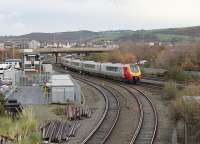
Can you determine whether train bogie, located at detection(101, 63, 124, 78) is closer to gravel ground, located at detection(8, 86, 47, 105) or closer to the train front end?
the train front end

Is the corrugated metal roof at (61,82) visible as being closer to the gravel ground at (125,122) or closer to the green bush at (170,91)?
the gravel ground at (125,122)

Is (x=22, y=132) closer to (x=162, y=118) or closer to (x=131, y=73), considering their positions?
(x=162, y=118)

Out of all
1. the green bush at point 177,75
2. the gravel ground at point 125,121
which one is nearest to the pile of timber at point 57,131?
the gravel ground at point 125,121

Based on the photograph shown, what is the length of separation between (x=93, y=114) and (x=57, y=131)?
8125 mm

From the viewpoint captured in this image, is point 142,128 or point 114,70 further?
point 114,70

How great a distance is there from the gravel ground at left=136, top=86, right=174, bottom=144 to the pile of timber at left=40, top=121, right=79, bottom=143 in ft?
15.5

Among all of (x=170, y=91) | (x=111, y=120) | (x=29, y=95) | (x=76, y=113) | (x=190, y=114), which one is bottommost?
(x=29, y=95)

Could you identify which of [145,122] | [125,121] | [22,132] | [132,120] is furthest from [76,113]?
[22,132]

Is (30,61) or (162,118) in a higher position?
(30,61)

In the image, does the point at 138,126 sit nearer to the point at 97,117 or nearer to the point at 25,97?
the point at 97,117

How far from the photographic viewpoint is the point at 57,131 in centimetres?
2589

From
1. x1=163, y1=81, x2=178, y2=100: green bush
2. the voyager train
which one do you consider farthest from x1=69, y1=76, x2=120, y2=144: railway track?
the voyager train

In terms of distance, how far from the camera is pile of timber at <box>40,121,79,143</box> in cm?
2456

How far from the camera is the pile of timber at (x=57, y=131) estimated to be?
2456cm
